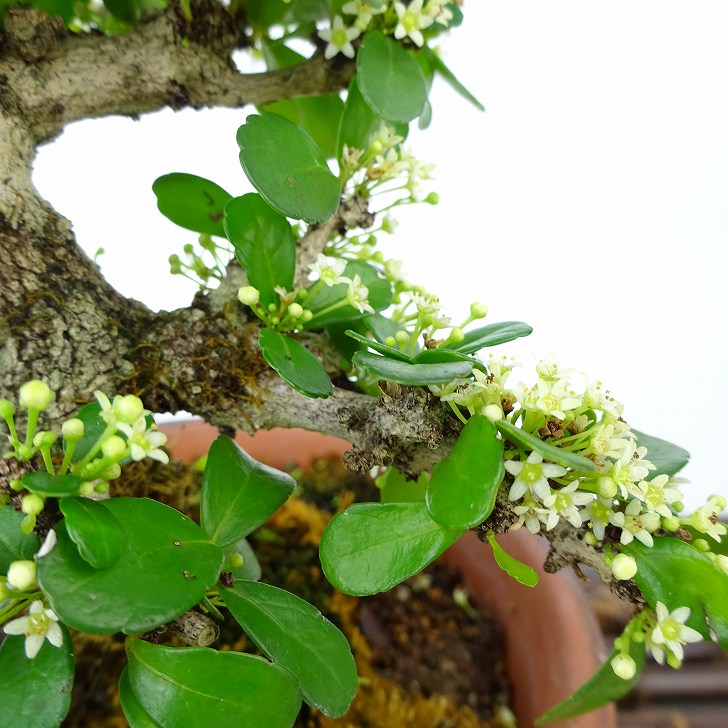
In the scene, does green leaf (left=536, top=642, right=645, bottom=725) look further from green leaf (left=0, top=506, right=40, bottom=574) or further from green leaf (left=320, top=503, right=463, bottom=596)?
green leaf (left=0, top=506, right=40, bottom=574)

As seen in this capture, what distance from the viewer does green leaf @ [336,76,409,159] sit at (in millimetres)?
867

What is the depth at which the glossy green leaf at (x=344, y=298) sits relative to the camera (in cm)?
80

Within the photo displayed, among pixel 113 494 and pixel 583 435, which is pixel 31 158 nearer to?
pixel 113 494

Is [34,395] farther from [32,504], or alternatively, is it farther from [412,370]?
[412,370]

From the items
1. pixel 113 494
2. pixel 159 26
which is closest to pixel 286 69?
pixel 159 26

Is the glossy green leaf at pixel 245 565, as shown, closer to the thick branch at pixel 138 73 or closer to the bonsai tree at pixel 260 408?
the bonsai tree at pixel 260 408

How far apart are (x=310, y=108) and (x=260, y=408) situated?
0.54m

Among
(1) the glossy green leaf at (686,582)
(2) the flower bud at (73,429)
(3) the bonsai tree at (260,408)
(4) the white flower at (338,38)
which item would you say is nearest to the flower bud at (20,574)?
(3) the bonsai tree at (260,408)

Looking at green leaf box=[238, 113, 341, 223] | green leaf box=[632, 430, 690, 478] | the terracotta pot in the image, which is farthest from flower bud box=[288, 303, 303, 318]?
the terracotta pot

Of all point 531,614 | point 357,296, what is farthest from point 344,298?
point 531,614

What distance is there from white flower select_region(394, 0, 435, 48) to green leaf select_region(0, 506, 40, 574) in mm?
735

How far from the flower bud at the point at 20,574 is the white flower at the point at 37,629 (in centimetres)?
4

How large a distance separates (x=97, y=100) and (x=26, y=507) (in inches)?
24.1

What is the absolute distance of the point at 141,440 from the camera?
0.57 m
